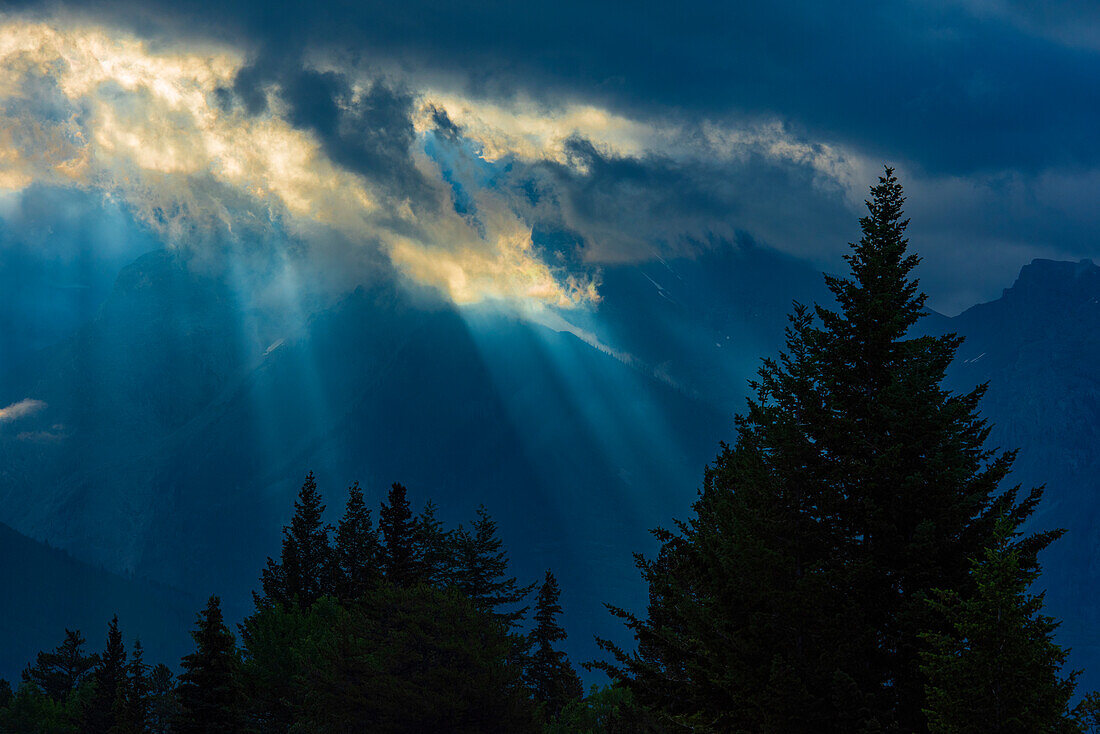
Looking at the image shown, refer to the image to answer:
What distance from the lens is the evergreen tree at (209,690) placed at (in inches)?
1777

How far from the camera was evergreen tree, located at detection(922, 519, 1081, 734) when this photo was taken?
16.0 meters

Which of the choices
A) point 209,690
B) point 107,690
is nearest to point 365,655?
point 209,690

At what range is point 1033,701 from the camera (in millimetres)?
16031

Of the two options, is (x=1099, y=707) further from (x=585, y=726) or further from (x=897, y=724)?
(x=585, y=726)

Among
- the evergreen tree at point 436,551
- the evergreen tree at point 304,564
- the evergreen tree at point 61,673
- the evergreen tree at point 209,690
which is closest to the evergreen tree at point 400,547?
the evergreen tree at point 436,551

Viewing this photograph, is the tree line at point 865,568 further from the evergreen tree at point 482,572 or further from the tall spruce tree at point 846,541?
the evergreen tree at point 482,572

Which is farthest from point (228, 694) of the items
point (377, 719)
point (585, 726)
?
point (585, 726)

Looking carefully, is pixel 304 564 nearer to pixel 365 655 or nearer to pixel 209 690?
pixel 209 690

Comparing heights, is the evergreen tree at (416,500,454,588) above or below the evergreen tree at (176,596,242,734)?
above

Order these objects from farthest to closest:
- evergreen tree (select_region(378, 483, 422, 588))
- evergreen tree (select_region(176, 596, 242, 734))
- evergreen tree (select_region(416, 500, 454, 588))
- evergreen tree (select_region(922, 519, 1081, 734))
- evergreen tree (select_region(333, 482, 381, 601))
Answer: evergreen tree (select_region(333, 482, 381, 601)), evergreen tree (select_region(416, 500, 454, 588)), evergreen tree (select_region(378, 483, 422, 588)), evergreen tree (select_region(176, 596, 242, 734)), evergreen tree (select_region(922, 519, 1081, 734))

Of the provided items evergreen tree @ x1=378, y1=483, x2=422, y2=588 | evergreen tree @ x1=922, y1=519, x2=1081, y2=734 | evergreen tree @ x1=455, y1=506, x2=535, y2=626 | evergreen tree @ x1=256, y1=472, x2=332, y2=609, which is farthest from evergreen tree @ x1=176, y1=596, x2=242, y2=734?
evergreen tree @ x1=922, y1=519, x2=1081, y2=734

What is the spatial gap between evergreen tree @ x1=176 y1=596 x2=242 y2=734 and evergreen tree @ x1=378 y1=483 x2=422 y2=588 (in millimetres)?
9680

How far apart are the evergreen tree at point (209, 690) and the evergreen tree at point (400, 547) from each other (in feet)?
31.8

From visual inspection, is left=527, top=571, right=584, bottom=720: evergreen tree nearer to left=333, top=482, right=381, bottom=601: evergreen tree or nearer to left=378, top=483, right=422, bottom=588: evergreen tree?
left=378, top=483, right=422, bottom=588: evergreen tree
